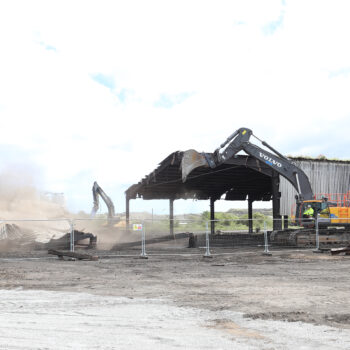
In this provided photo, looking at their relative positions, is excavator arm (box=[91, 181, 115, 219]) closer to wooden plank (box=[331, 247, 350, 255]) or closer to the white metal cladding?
the white metal cladding

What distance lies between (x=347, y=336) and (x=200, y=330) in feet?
6.92

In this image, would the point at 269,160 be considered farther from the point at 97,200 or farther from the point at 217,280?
the point at 97,200

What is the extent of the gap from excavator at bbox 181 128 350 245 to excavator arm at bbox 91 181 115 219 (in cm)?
1244

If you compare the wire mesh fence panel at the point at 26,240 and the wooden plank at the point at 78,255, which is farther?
the wire mesh fence panel at the point at 26,240

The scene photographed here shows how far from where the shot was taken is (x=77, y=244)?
78.8 ft

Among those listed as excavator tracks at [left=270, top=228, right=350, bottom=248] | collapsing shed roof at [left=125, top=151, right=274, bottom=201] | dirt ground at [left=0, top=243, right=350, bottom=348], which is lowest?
dirt ground at [left=0, top=243, right=350, bottom=348]

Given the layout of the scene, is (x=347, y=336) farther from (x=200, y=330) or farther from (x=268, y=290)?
(x=268, y=290)

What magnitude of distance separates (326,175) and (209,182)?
9.19m

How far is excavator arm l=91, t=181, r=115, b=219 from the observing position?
3634cm

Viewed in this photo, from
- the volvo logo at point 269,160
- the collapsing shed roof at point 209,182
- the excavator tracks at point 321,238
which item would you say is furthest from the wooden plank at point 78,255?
the volvo logo at point 269,160

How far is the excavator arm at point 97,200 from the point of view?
3634 cm

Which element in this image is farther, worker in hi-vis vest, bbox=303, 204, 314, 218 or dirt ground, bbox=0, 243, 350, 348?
worker in hi-vis vest, bbox=303, 204, 314, 218

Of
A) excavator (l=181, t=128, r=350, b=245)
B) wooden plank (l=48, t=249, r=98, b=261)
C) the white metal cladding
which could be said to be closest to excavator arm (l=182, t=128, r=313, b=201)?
excavator (l=181, t=128, r=350, b=245)

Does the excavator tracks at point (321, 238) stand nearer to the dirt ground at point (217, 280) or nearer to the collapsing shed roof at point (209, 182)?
the dirt ground at point (217, 280)
